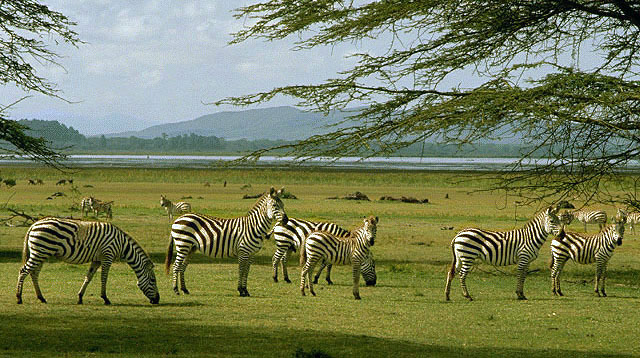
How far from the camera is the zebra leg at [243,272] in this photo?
16016 mm

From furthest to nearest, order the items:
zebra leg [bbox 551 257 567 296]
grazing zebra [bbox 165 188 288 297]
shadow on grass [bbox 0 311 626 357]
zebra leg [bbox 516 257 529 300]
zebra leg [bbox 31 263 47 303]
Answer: zebra leg [bbox 551 257 567 296], zebra leg [bbox 516 257 529 300], grazing zebra [bbox 165 188 288 297], zebra leg [bbox 31 263 47 303], shadow on grass [bbox 0 311 626 357]

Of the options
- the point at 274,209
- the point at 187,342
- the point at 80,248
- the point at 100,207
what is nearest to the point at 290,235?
the point at 274,209

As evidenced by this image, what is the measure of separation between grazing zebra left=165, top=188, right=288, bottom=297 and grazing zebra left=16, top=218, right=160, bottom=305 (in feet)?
5.27

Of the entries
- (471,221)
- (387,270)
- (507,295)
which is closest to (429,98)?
(507,295)

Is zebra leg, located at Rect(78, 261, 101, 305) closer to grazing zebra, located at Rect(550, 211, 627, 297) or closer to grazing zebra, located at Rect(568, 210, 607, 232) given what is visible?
grazing zebra, located at Rect(550, 211, 627, 297)

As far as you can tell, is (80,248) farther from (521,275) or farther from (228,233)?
(521,275)

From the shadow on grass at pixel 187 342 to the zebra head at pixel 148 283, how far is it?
5.44 feet

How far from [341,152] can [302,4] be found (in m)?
1.71

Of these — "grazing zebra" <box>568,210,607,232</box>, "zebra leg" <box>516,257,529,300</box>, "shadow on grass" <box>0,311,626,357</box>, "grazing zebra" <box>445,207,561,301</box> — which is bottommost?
"shadow on grass" <box>0,311,626,357</box>

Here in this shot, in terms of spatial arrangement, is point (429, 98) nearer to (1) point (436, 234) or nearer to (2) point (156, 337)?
(2) point (156, 337)

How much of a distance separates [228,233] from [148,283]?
234 centimetres

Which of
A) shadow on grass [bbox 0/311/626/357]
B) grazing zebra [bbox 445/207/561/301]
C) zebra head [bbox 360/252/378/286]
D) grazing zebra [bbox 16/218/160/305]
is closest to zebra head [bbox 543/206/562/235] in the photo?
grazing zebra [bbox 445/207/561/301]

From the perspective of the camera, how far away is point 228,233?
16438 mm

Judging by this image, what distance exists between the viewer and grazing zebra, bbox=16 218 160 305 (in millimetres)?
13594
